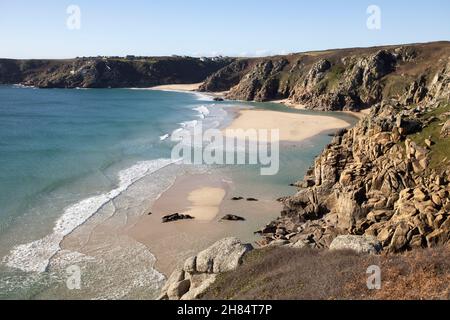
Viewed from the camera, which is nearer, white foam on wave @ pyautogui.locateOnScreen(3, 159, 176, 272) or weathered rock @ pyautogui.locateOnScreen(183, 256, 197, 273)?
weathered rock @ pyautogui.locateOnScreen(183, 256, 197, 273)

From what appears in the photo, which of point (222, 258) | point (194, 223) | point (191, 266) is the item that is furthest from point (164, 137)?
point (222, 258)

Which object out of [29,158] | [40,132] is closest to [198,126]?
[40,132]

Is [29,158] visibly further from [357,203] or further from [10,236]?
[357,203]

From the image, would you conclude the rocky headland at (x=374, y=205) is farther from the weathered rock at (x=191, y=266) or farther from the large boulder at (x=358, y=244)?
the weathered rock at (x=191, y=266)

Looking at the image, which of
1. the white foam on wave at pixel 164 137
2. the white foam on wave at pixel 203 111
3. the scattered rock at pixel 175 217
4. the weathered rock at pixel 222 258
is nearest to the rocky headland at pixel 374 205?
the weathered rock at pixel 222 258

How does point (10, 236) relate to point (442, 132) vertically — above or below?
below

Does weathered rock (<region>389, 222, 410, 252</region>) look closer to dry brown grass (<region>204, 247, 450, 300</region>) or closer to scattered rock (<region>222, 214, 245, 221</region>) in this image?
dry brown grass (<region>204, 247, 450, 300</region>)

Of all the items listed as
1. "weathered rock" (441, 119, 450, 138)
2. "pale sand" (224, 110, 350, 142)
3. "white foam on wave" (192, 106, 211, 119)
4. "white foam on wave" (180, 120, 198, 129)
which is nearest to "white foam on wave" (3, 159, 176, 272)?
"weathered rock" (441, 119, 450, 138)
